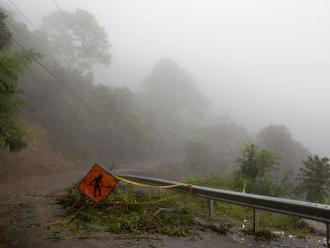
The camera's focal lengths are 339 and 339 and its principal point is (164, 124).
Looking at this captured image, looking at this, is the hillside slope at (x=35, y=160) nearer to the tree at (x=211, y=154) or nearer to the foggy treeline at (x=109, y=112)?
the foggy treeline at (x=109, y=112)

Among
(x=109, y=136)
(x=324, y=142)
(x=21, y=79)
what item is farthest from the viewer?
(x=324, y=142)

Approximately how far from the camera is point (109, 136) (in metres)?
41.1

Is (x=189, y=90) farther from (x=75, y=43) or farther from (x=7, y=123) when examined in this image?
(x=7, y=123)

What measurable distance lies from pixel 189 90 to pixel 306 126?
245 feet

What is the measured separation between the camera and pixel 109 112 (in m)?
42.0

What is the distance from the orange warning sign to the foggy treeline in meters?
16.2

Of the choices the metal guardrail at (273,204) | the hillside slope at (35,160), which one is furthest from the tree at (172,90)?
the metal guardrail at (273,204)

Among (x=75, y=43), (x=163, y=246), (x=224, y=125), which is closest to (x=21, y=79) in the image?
(x=75, y=43)

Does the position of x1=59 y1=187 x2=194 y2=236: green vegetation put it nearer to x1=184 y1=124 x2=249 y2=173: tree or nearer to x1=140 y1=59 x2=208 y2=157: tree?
x1=184 y1=124 x2=249 y2=173: tree

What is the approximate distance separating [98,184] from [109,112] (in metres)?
34.4

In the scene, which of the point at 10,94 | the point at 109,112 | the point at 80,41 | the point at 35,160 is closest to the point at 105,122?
the point at 109,112

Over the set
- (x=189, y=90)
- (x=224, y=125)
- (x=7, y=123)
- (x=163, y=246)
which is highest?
(x=189, y=90)

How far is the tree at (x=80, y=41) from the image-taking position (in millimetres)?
56344

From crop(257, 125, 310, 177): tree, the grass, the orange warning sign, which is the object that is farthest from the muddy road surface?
crop(257, 125, 310, 177): tree
